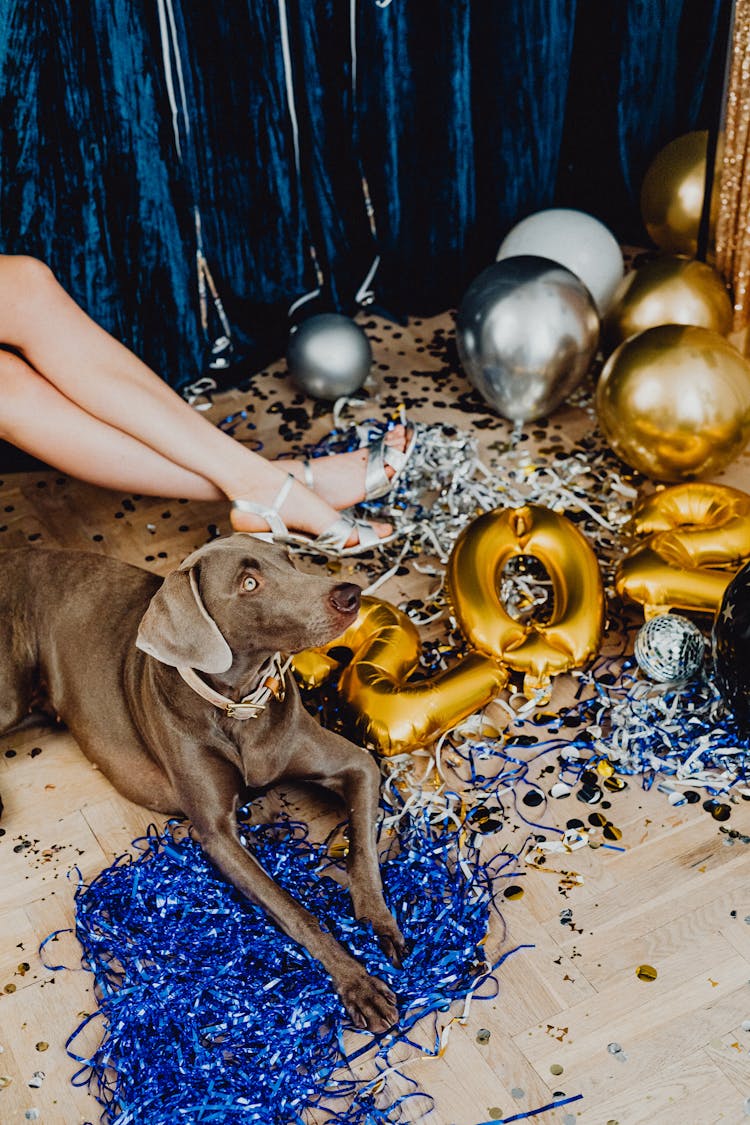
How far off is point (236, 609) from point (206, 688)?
0.43 ft

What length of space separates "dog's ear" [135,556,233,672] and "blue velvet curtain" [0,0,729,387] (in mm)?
1460

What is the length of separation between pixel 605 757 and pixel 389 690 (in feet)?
1.25

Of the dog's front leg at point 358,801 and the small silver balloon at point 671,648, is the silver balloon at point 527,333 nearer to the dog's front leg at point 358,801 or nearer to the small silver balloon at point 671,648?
the small silver balloon at point 671,648

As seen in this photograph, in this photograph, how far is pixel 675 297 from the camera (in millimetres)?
2652

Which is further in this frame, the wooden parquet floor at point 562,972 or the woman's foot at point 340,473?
the woman's foot at point 340,473

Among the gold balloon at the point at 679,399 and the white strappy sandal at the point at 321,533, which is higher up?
the gold balloon at the point at 679,399

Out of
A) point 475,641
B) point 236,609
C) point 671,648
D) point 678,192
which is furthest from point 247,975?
point 678,192

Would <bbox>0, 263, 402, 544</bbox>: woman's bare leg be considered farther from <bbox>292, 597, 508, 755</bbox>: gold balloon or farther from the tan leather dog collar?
the tan leather dog collar

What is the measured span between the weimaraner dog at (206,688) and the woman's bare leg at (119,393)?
14.0 inches

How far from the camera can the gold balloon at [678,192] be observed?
9.90 feet

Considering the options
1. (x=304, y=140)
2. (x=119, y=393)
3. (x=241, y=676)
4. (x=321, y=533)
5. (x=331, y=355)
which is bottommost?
(x=321, y=533)

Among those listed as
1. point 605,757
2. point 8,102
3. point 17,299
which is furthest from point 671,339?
point 8,102

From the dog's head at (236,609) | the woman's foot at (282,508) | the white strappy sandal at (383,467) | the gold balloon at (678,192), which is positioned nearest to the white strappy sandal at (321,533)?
the woman's foot at (282,508)

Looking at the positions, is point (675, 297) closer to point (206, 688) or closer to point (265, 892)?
point (206, 688)
